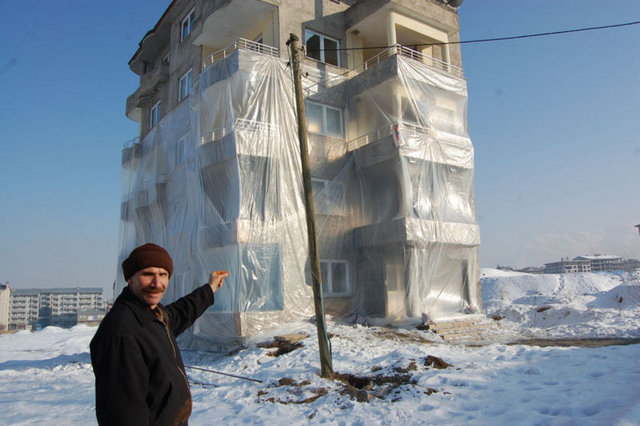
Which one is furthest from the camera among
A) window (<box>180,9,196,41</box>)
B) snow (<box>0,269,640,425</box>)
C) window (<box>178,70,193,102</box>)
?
window (<box>180,9,196,41</box>)

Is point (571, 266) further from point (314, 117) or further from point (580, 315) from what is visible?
point (314, 117)

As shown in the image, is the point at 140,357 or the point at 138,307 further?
the point at 138,307

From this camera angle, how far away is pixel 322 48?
730 inches

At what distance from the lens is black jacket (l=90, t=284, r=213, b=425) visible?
235cm

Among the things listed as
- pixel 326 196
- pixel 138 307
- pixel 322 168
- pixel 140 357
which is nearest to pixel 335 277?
pixel 326 196

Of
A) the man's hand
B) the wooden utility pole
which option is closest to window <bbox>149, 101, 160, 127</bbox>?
the wooden utility pole

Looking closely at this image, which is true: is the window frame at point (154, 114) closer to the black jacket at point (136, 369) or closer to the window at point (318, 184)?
the window at point (318, 184)

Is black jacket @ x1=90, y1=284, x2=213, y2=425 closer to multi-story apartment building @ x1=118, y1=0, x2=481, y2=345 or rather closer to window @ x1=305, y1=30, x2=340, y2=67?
multi-story apartment building @ x1=118, y1=0, x2=481, y2=345

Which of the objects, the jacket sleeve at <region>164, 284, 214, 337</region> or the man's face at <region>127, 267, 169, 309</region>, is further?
the jacket sleeve at <region>164, 284, 214, 337</region>

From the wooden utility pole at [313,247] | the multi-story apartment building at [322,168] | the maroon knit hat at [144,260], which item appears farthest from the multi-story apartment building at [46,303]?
the maroon knit hat at [144,260]

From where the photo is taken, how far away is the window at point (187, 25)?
2061 cm

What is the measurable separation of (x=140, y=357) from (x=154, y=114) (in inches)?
939

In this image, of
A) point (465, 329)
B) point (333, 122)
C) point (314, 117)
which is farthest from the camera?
point (333, 122)

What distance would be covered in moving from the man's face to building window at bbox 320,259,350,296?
45.1ft
